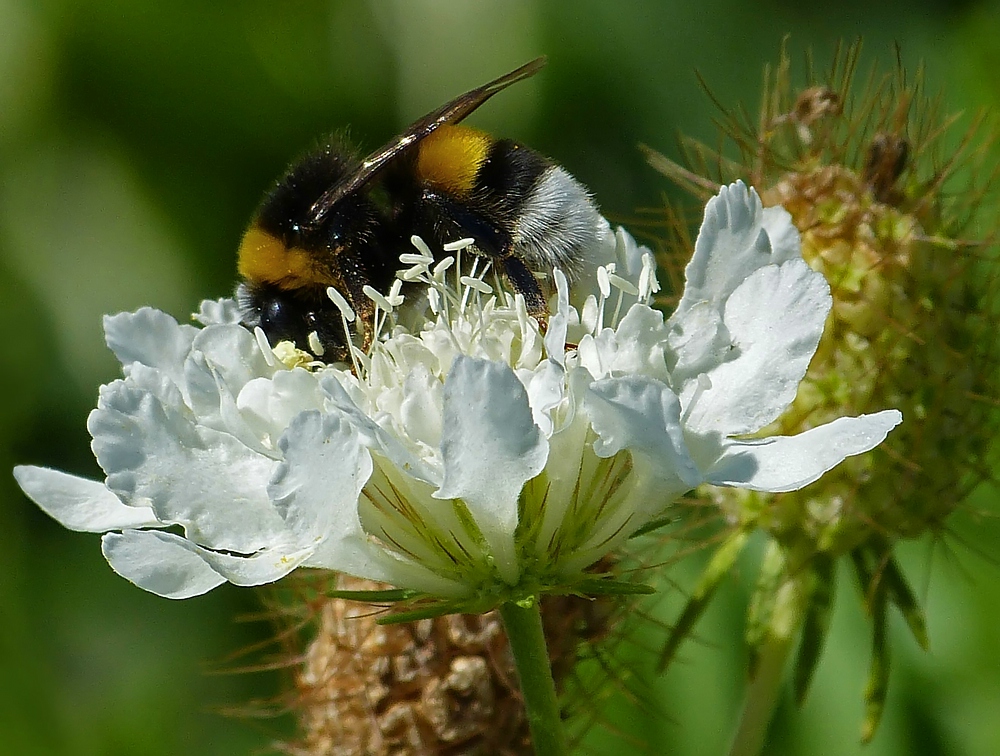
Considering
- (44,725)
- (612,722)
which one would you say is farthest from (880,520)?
(44,725)

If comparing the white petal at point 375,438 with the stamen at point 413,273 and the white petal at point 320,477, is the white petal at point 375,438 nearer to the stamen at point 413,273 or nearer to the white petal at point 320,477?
the white petal at point 320,477

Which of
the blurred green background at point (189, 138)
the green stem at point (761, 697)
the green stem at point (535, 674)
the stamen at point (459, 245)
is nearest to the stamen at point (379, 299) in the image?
the stamen at point (459, 245)

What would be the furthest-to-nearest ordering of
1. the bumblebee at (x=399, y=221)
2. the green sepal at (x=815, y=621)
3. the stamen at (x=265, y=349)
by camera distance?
Result: the green sepal at (x=815, y=621)
the bumblebee at (x=399, y=221)
the stamen at (x=265, y=349)

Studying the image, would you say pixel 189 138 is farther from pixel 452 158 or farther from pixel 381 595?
pixel 381 595

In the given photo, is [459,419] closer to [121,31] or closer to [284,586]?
[284,586]

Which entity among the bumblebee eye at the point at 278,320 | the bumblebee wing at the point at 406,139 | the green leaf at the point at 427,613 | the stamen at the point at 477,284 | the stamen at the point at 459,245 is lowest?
the green leaf at the point at 427,613

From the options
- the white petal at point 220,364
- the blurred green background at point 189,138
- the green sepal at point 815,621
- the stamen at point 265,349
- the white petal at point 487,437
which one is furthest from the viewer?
the blurred green background at point 189,138
